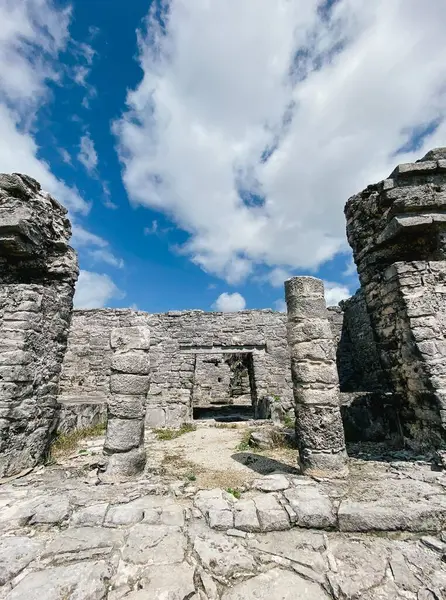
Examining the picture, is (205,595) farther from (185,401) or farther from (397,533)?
(185,401)

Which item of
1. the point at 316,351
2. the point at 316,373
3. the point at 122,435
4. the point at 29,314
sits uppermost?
the point at 29,314

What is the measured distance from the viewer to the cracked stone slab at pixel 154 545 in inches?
100

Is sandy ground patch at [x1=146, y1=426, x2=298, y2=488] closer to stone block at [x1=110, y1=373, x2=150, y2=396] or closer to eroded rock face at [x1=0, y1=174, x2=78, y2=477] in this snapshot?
stone block at [x1=110, y1=373, x2=150, y2=396]

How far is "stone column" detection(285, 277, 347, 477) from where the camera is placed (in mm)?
4281

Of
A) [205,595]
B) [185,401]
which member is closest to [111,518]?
[205,595]

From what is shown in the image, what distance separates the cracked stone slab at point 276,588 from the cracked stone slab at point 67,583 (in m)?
0.96

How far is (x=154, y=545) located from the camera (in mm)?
2695

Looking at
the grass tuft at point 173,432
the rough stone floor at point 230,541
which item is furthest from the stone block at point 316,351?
the grass tuft at point 173,432

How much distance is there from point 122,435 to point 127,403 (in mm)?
466

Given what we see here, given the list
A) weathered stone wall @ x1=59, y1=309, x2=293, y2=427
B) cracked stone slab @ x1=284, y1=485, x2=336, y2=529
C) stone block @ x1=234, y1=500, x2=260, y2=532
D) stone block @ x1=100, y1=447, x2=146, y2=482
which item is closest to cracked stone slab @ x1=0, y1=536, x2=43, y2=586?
stone block @ x1=100, y1=447, x2=146, y2=482

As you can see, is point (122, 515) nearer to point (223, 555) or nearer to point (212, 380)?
point (223, 555)

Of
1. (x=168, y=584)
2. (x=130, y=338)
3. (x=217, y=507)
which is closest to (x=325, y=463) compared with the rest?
(x=217, y=507)

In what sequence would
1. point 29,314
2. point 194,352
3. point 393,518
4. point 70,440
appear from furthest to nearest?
point 194,352, point 70,440, point 29,314, point 393,518

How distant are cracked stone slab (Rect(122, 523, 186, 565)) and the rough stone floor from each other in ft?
0.03
